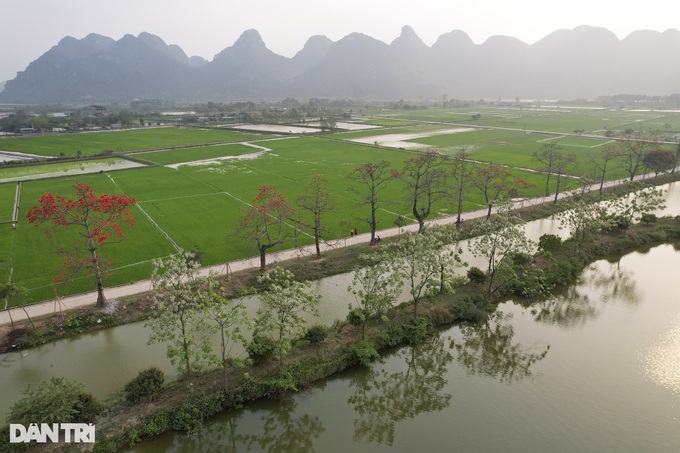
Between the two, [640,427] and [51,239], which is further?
[51,239]

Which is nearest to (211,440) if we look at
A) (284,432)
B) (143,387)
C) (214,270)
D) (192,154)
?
(284,432)

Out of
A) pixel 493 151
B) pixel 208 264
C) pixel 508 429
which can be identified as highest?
pixel 493 151

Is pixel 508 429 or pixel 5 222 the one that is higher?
pixel 5 222

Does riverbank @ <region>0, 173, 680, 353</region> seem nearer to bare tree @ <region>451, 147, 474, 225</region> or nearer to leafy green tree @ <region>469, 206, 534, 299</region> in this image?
bare tree @ <region>451, 147, 474, 225</region>

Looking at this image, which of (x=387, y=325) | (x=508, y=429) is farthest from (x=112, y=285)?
(x=508, y=429)

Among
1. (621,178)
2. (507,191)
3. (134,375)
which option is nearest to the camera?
(134,375)

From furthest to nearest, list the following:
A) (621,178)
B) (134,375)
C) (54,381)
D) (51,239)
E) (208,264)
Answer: (621,178) → (51,239) → (208,264) → (134,375) → (54,381)

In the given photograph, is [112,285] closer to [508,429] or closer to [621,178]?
[508,429]
